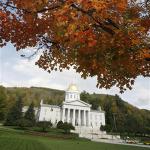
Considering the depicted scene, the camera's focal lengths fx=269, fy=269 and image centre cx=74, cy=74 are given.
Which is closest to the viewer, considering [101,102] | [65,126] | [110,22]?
[110,22]

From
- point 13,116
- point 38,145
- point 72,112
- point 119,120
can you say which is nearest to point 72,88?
point 72,112

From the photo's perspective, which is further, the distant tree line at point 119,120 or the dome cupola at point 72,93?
the dome cupola at point 72,93

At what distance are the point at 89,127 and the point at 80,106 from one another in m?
10.6

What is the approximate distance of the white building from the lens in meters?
116

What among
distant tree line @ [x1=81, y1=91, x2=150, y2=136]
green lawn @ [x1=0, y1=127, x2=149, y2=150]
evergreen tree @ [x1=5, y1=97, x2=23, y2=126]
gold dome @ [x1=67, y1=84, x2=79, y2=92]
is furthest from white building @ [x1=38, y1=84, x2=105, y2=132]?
green lawn @ [x1=0, y1=127, x2=149, y2=150]

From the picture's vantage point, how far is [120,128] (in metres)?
100

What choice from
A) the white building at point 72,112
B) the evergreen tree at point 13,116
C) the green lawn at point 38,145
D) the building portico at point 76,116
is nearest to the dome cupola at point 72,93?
the white building at point 72,112

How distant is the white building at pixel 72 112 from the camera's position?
116 meters

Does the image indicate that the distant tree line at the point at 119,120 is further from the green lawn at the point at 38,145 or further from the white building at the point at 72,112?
the green lawn at the point at 38,145

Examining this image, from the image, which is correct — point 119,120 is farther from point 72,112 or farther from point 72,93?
point 72,93

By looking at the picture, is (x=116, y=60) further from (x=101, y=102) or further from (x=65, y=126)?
(x=101, y=102)

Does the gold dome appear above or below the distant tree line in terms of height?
above

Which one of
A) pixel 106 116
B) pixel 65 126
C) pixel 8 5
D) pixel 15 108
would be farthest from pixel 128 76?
pixel 106 116

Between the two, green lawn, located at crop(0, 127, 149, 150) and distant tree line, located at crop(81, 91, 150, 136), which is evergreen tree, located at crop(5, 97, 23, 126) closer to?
distant tree line, located at crop(81, 91, 150, 136)
